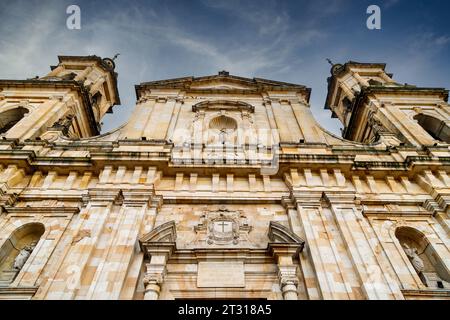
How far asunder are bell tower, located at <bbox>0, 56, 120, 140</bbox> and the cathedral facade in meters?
0.14

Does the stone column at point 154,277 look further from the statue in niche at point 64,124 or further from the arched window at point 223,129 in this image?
the statue in niche at point 64,124

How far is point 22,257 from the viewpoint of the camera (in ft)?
31.6

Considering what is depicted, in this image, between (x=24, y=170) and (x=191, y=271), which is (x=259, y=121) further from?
(x=24, y=170)

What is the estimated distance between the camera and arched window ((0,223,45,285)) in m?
9.31

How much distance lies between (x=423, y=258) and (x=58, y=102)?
1714cm

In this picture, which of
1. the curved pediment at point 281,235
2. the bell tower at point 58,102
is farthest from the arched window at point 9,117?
the curved pediment at point 281,235

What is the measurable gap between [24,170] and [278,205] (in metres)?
9.00

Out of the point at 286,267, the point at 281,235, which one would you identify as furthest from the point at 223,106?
the point at 286,267

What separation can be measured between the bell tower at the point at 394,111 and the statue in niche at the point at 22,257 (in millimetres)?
14432

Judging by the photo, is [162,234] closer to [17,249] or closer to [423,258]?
[17,249]

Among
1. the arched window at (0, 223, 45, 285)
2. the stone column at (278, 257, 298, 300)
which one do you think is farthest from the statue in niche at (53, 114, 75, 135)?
the stone column at (278, 257, 298, 300)
